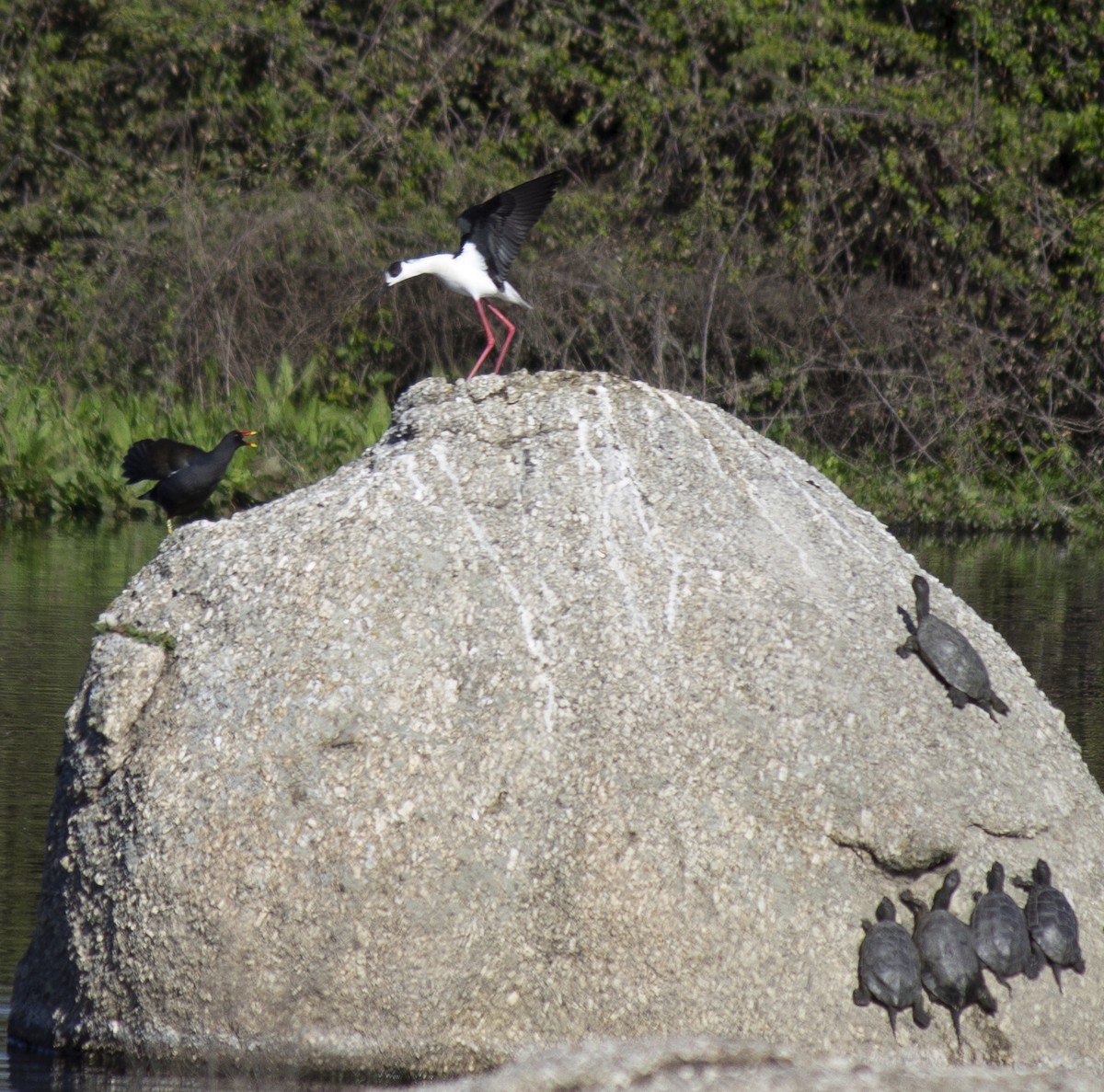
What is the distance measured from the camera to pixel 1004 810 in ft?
15.2

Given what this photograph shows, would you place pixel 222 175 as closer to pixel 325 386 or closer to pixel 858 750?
pixel 325 386

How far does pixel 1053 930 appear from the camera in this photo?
4375 millimetres

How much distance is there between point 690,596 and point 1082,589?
8127mm

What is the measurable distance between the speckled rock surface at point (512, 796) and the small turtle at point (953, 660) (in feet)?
0.16

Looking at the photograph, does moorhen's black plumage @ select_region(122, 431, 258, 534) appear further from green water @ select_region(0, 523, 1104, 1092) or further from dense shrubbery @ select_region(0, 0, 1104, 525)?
dense shrubbery @ select_region(0, 0, 1104, 525)

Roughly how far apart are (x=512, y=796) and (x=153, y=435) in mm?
11562

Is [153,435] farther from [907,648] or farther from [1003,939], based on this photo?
[1003,939]

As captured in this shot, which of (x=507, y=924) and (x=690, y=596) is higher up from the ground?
(x=690, y=596)

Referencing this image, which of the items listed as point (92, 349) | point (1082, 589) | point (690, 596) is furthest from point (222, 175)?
point (690, 596)

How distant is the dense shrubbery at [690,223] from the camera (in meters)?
16.0

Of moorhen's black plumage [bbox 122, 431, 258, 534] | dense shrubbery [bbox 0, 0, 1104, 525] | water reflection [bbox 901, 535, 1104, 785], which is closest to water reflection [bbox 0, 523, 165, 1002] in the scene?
moorhen's black plumage [bbox 122, 431, 258, 534]

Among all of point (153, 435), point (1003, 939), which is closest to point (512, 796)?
point (1003, 939)

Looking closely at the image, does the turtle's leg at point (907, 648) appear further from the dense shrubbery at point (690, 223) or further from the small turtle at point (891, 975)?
the dense shrubbery at point (690, 223)

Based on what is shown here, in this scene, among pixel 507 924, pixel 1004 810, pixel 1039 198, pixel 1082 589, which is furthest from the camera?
pixel 1039 198
